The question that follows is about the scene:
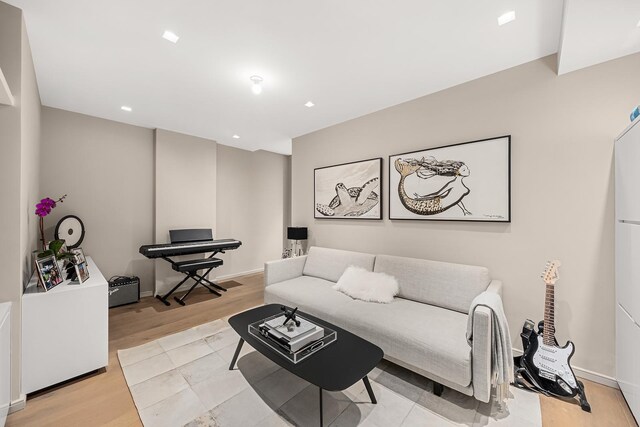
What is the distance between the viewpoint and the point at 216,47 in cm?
209

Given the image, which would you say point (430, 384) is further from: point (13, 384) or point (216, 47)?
point (216, 47)

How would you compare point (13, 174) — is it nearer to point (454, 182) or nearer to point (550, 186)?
point (454, 182)

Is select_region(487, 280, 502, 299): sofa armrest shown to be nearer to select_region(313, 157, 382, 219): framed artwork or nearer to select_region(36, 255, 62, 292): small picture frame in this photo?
select_region(313, 157, 382, 219): framed artwork

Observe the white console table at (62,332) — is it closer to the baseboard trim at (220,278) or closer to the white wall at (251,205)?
the baseboard trim at (220,278)

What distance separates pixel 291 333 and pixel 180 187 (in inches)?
140

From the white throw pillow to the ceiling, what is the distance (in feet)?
6.68

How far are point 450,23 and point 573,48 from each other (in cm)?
91

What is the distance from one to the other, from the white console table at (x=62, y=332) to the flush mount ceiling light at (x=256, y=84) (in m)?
2.29

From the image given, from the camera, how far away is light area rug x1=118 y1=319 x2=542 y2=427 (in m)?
1.68

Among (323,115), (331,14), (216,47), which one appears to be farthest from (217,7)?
(323,115)

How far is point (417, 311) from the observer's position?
7.72ft

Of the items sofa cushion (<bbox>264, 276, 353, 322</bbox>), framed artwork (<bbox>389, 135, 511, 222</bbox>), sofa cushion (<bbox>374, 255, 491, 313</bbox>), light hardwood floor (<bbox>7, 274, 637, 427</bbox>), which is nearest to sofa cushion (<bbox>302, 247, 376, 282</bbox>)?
sofa cushion (<bbox>264, 276, 353, 322</bbox>)

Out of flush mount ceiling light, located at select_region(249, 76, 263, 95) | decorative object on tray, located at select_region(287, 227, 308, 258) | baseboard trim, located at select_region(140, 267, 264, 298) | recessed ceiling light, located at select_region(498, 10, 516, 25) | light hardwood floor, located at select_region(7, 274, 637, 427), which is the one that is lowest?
light hardwood floor, located at select_region(7, 274, 637, 427)

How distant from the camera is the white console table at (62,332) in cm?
190
